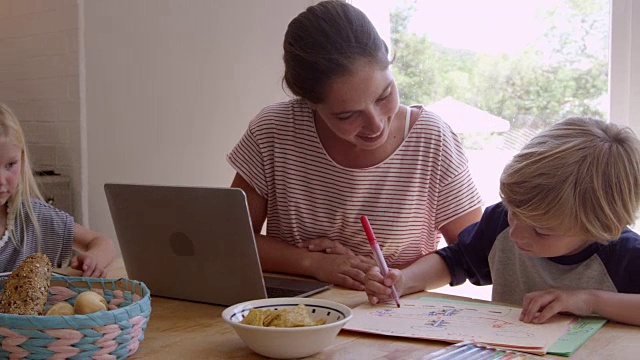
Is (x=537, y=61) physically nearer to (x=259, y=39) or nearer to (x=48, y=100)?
(x=259, y=39)

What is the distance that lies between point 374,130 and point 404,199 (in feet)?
0.73

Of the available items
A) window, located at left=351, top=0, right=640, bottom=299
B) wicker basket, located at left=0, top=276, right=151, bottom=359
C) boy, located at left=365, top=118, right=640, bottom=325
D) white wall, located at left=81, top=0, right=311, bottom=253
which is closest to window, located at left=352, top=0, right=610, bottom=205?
window, located at left=351, top=0, right=640, bottom=299

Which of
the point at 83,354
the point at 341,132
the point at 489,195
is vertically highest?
the point at 341,132

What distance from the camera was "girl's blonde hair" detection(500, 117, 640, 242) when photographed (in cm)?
137

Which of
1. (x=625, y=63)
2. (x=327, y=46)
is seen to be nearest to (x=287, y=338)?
(x=327, y=46)

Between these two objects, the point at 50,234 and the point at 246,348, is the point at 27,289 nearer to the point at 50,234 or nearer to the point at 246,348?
the point at 246,348

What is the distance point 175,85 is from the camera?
3.37 meters

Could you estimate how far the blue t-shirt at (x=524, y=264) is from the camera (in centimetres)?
142

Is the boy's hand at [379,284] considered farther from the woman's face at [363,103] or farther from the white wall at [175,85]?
the white wall at [175,85]

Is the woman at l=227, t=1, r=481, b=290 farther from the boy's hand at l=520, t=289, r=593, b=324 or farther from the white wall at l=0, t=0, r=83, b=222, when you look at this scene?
the white wall at l=0, t=0, r=83, b=222

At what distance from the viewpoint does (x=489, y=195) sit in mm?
2885

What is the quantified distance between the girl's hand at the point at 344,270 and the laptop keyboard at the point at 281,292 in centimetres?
11

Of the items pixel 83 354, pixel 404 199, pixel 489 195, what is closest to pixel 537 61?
pixel 489 195

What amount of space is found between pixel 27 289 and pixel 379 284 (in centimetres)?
60
